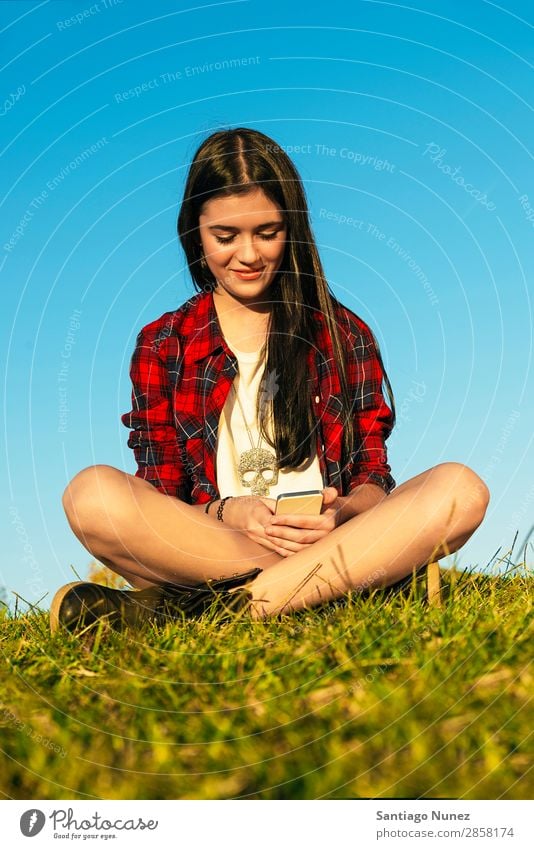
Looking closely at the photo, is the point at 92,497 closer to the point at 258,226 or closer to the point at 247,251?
the point at 247,251

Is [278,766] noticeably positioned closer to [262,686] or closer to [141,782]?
[141,782]

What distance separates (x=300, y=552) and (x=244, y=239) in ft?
4.08

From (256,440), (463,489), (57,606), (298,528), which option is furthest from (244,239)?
(57,606)

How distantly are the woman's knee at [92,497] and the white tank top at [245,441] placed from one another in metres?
0.61

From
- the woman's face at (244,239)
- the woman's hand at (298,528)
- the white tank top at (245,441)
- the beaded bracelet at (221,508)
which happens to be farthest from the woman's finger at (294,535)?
the woman's face at (244,239)

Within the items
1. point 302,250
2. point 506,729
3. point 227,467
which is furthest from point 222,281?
point 506,729

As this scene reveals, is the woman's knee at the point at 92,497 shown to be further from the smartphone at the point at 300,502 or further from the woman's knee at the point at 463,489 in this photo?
the woman's knee at the point at 463,489

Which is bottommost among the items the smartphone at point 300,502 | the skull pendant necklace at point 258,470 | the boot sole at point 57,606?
the boot sole at point 57,606

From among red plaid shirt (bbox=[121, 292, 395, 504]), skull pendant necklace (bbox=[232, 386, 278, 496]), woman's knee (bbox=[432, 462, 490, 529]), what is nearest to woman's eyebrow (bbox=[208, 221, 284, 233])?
red plaid shirt (bbox=[121, 292, 395, 504])

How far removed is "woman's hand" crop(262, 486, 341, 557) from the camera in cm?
316

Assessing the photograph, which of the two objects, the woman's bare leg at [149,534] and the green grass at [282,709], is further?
the woman's bare leg at [149,534]

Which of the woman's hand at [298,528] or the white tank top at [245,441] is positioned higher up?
the white tank top at [245,441]

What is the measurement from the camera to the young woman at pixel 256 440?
3086 millimetres

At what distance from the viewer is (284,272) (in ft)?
12.3
